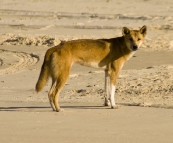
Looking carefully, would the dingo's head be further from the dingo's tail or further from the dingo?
the dingo's tail

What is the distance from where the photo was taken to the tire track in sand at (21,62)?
14.6 m

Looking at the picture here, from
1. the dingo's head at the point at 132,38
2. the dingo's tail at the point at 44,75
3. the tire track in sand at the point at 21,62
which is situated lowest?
the tire track in sand at the point at 21,62

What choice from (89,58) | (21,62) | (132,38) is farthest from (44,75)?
(21,62)

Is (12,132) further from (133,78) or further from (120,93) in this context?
(133,78)

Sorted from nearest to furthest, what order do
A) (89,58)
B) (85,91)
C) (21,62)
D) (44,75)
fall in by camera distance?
(44,75)
(89,58)
(85,91)
(21,62)

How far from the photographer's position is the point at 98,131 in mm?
7789

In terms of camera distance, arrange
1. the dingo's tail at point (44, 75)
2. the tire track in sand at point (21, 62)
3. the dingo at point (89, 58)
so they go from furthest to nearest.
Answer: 1. the tire track in sand at point (21, 62)
2. the dingo at point (89, 58)
3. the dingo's tail at point (44, 75)

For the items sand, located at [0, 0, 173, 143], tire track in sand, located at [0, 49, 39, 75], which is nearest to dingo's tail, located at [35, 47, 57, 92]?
sand, located at [0, 0, 173, 143]

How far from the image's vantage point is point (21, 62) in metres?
15.9

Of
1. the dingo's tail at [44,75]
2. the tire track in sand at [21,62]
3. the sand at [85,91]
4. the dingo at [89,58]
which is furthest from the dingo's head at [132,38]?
the tire track in sand at [21,62]

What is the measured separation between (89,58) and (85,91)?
1395 millimetres

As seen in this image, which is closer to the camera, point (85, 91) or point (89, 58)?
point (89, 58)

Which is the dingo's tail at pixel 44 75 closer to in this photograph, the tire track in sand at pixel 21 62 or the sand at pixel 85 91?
the sand at pixel 85 91

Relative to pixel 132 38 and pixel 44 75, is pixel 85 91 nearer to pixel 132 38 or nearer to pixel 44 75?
pixel 132 38
